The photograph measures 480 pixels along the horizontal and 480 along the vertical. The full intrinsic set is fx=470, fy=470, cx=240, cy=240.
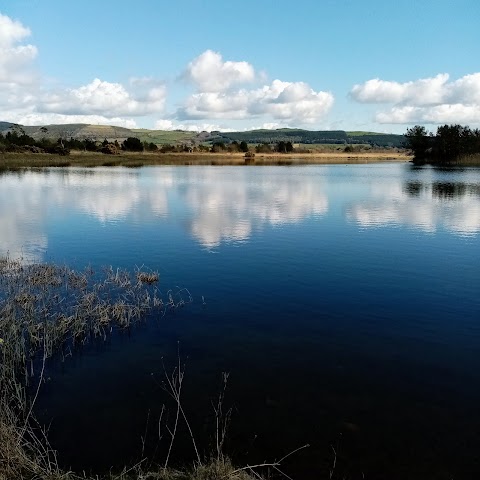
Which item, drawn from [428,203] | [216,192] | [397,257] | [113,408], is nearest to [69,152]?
[216,192]

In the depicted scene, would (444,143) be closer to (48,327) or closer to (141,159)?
(141,159)

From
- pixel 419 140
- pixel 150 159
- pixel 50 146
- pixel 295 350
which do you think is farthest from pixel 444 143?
pixel 295 350

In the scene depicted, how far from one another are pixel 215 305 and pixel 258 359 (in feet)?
13.8

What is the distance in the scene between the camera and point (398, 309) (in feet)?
50.3

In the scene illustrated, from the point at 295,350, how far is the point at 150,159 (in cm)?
12250

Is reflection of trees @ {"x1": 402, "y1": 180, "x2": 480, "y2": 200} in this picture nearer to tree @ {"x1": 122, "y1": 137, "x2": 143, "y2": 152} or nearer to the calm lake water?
the calm lake water

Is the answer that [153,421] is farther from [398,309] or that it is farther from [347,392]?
[398,309]

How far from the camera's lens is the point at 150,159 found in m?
129

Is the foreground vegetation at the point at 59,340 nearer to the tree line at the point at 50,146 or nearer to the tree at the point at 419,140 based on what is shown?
the tree line at the point at 50,146

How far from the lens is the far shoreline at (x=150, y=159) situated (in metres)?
96.9

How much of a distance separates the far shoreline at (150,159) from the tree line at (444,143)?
17239mm

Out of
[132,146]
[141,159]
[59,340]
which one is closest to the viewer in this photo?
[59,340]

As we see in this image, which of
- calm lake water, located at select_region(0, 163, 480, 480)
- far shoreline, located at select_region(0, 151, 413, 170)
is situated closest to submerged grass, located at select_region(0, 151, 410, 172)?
far shoreline, located at select_region(0, 151, 413, 170)

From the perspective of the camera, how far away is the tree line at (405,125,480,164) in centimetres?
11912
